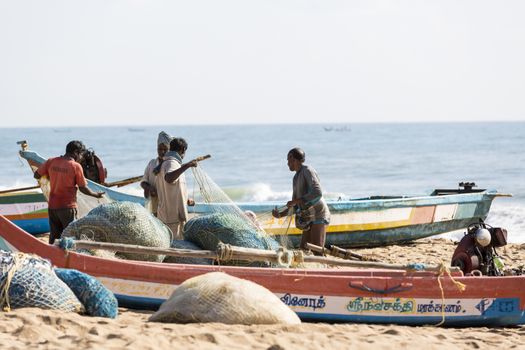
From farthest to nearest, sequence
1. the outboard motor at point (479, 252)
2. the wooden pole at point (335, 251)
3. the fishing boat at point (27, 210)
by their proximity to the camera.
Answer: the fishing boat at point (27, 210) < the wooden pole at point (335, 251) < the outboard motor at point (479, 252)

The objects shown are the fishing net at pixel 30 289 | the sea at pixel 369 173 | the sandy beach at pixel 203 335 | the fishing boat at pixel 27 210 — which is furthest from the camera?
the sea at pixel 369 173

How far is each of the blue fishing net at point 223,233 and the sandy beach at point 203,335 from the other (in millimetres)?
1535

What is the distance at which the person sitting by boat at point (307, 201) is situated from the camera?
31.2 feet

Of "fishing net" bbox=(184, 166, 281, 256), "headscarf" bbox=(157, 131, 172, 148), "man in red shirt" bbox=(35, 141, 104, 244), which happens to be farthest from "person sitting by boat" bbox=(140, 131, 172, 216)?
"fishing net" bbox=(184, 166, 281, 256)

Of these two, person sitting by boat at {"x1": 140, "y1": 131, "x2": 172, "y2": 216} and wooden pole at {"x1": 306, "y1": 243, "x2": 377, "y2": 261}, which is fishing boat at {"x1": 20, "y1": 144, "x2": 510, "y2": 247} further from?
wooden pole at {"x1": 306, "y1": 243, "x2": 377, "y2": 261}

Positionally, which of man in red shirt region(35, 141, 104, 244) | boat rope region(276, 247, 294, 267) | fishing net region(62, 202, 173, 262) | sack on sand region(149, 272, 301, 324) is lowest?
sack on sand region(149, 272, 301, 324)

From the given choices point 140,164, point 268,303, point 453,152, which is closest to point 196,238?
point 268,303

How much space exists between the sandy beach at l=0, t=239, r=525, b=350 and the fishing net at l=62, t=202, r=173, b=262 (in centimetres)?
112

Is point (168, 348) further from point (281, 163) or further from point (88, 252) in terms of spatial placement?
point (281, 163)

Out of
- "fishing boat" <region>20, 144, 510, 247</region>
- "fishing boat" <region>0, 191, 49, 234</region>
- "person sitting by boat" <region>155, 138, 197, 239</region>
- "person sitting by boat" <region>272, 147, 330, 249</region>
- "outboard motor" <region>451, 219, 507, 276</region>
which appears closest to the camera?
"outboard motor" <region>451, 219, 507, 276</region>

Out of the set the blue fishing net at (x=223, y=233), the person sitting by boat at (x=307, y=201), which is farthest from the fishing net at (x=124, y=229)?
the person sitting by boat at (x=307, y=201)

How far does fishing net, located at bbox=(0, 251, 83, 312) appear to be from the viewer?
7.13 meters

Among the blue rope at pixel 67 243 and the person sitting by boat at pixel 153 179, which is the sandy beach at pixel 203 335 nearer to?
the blue rope at pixel 67 243

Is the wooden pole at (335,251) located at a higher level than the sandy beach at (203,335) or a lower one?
higher
